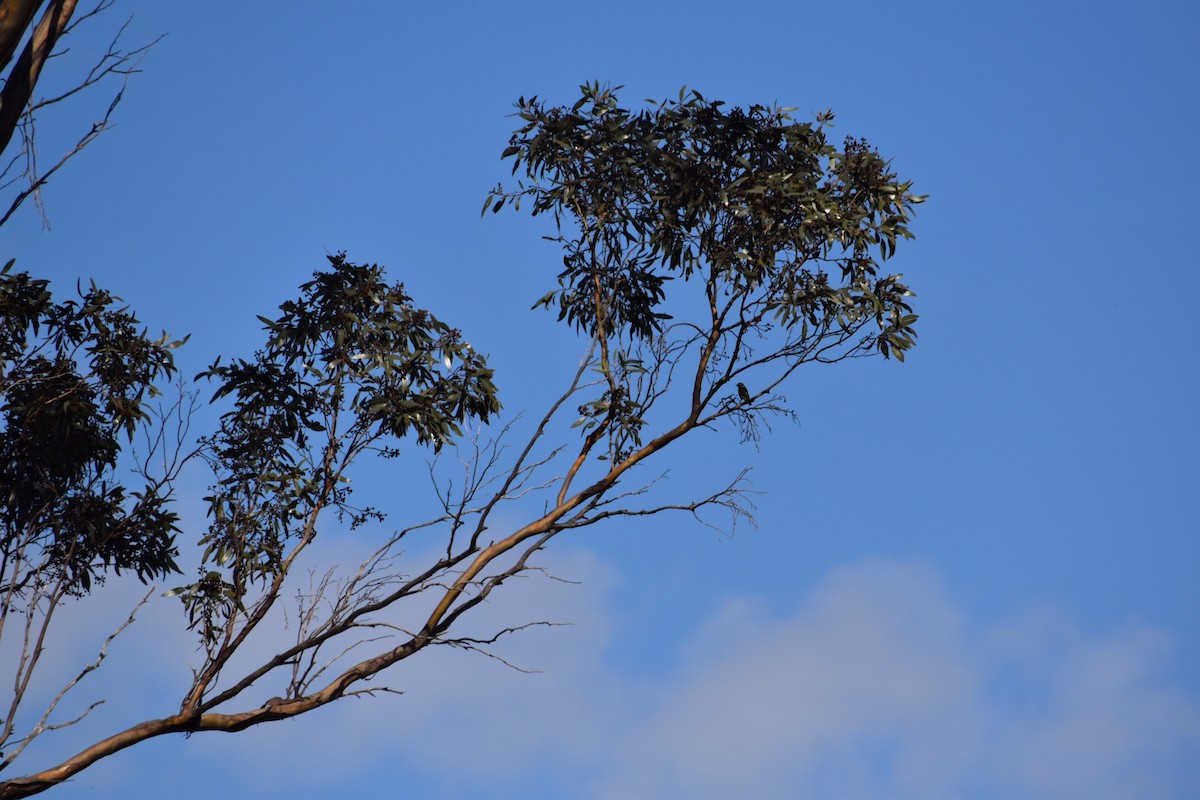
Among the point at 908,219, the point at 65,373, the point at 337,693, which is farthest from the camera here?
the point at 908,219

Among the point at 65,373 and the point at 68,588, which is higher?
the point at 65,373

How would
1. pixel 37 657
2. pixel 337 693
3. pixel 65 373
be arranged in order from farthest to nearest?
1. pixel 65 373
2. pixel 337 693
3. pixel 37 657

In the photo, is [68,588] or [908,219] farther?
[908,219]

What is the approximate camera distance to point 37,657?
24.3 ft

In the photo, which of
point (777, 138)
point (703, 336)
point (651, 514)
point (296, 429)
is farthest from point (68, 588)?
point (777, 138)

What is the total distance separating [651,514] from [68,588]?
376cm

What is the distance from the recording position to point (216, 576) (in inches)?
337

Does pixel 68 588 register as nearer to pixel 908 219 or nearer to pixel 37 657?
pixel 37 657

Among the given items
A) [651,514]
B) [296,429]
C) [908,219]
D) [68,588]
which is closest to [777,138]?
[908,219]

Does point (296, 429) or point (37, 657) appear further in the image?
point (296, 429)

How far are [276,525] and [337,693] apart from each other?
4.13 feet

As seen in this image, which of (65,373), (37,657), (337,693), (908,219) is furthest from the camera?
(908,219)

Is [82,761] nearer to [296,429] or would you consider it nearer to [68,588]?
[68,588]

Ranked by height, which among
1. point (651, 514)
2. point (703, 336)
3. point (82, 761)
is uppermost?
point (703, 336)
